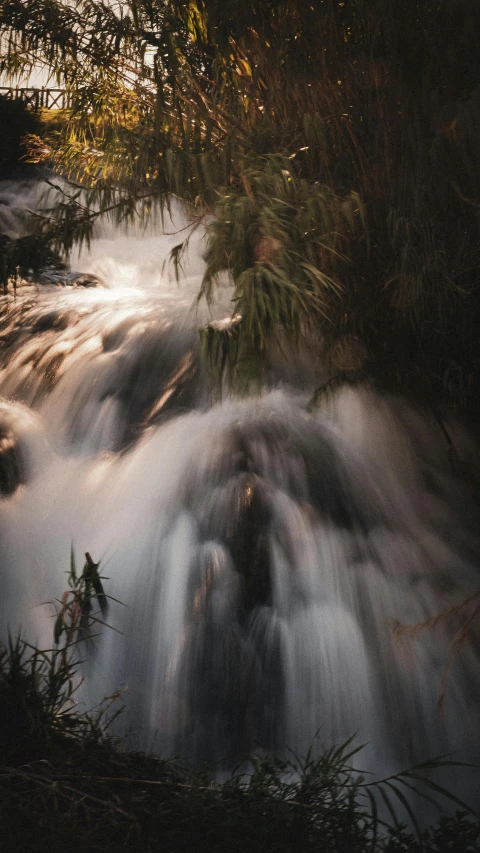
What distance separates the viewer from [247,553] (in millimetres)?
2979

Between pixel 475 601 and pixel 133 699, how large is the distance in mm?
1412

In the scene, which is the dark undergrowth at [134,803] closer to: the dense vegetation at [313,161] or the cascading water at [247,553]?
the cascading water at [247,553]

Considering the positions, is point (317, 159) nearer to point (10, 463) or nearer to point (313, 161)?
point (313, 161)

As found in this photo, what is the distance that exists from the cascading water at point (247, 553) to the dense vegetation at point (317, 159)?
0.42m

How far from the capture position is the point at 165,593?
293 centimetres

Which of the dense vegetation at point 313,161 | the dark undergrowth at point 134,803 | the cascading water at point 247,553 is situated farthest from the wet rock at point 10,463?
the dark undergrowth at point 134,803

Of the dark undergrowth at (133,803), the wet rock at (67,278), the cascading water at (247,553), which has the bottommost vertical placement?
the dark undergrowth at (133,803)

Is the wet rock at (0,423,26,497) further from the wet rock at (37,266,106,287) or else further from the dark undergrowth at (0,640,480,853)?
the wet rock at (37,266,106,287)

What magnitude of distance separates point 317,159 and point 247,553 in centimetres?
221

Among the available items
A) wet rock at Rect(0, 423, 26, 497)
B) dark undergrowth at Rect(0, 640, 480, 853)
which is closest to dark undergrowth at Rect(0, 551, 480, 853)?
dark undergrowth at Rect(0, 640, 480, 853)

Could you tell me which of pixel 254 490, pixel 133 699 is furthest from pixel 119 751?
pixel 254 490

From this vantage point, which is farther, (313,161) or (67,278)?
(67,278)

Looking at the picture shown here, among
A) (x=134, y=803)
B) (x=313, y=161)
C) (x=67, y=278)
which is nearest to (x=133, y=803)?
(x=134, y=803)

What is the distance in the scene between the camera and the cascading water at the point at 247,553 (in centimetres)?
270
